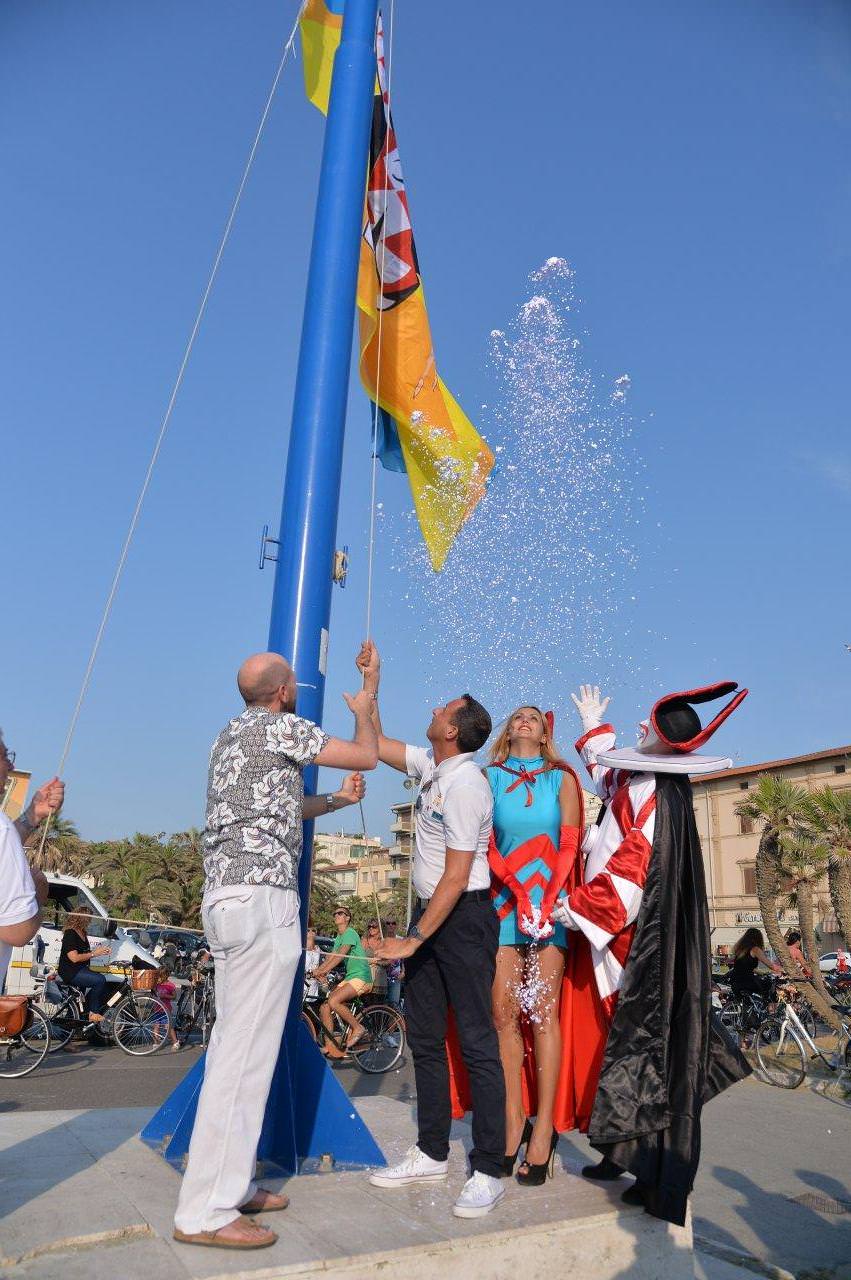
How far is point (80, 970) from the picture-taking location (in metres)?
12.9

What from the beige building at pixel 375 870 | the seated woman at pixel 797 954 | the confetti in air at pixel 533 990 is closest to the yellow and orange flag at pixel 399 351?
the confetti in air at pixel 533 990

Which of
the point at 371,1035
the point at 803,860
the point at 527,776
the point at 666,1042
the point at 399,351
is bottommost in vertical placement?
the point at 371,1035

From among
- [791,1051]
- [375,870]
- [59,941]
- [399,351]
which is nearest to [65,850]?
[59,941]

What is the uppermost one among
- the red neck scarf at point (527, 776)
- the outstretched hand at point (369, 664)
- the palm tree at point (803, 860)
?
the palm tree at point (803, 860)

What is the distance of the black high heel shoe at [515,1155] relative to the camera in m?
3.60

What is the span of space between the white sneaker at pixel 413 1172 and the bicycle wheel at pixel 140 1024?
34.6 ft

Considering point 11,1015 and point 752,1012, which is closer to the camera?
point 11,1015

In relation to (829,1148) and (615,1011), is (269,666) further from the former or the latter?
(829,1148)

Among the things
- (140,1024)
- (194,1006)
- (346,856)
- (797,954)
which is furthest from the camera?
(346,856)

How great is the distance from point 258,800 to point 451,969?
3.56 ft

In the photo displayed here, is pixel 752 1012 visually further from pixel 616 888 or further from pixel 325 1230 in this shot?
pixel 325 1230

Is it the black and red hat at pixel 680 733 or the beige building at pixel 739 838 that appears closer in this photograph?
the black and red hat at pixel 680 733

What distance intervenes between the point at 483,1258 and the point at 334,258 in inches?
192

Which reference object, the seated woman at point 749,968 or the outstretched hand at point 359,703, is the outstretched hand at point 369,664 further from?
the seated woman at point 749,968
